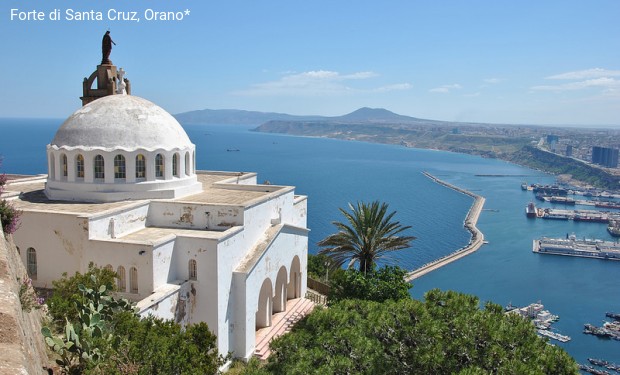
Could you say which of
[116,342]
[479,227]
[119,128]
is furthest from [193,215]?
[479,227]

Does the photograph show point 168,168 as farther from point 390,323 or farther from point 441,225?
point 441,225

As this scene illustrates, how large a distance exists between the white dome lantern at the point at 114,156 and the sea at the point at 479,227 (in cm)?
232

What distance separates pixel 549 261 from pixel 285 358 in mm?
71606

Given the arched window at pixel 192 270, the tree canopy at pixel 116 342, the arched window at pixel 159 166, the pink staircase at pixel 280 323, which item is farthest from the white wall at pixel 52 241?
the pink staircase at pixel 280 323

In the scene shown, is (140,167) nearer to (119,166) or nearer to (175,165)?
(119,166)

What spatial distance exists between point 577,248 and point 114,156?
2983 inches

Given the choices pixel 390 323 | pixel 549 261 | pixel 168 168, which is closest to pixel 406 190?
pixel 549 261

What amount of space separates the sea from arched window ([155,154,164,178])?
5.21m

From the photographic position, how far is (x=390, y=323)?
37.7 ft

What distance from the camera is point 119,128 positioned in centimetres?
2006

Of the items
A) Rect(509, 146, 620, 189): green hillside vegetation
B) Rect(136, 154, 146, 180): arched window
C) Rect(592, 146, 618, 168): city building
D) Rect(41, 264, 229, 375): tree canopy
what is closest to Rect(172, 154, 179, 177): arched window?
Rect(136, 154, 146, 180): arched window

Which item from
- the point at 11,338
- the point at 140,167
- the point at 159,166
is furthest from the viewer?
the point at 159,166

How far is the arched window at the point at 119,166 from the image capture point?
20.0 meters

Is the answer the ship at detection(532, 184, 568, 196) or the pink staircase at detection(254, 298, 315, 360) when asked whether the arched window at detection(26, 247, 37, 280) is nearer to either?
the pink staircase at detection(254, 298, 315, 360)
